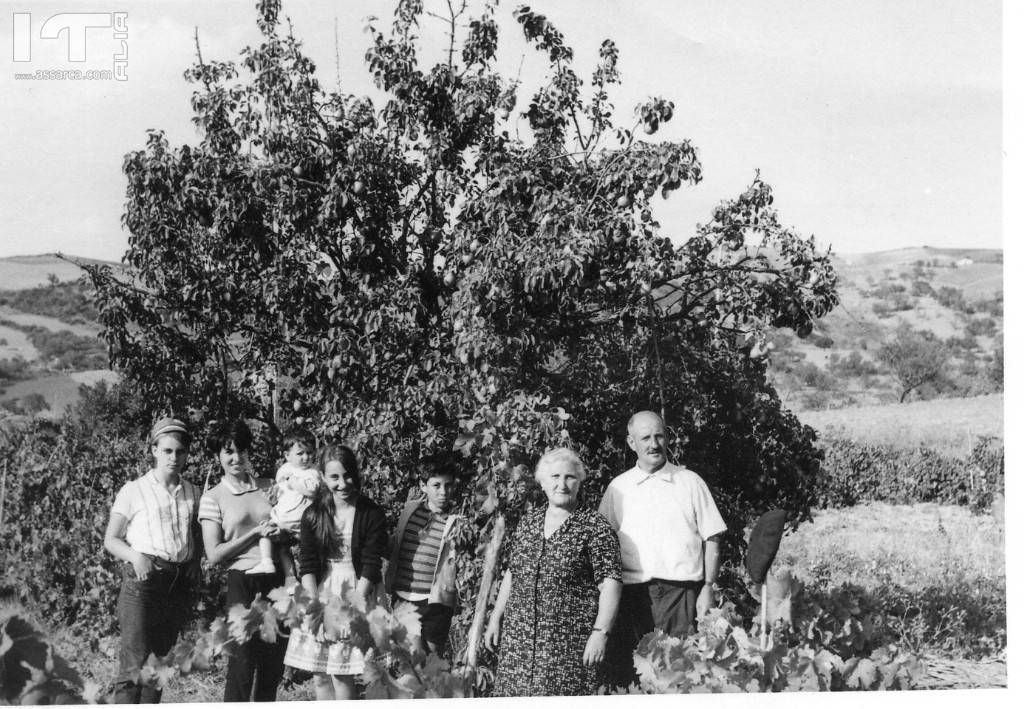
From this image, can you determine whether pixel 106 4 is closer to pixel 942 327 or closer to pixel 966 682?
pixel 966 682

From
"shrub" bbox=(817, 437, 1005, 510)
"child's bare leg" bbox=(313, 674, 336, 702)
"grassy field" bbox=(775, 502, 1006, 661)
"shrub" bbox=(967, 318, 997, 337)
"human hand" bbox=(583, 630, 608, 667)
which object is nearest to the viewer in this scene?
"human hand" bbox=(583, 630, 608, 667)

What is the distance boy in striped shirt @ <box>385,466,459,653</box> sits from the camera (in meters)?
3.90

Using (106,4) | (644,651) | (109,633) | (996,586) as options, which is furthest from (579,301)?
(996,586)

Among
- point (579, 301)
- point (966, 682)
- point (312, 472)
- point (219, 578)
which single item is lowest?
point (966, 682)

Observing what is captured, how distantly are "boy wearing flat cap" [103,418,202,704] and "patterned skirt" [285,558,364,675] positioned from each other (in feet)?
1.74

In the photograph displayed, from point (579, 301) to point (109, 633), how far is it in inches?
142

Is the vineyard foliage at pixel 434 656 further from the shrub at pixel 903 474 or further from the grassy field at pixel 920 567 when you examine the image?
the shrub at pixel 903 474

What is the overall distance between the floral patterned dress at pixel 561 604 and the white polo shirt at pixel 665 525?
255 millimetres

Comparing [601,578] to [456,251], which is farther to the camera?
[456,251]

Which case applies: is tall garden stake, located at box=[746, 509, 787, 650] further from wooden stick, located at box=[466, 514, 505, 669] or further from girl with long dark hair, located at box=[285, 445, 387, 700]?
girl with long dark hair, located at box=[285, 445, 387, 700]

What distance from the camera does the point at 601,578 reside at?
3.41 meters

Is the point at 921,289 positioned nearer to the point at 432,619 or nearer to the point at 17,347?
the point at 17,347

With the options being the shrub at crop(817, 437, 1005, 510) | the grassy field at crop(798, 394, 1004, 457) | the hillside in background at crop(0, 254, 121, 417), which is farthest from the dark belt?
the grassy field at crop(798, 394, 1004, 457)

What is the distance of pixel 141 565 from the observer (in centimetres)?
379
